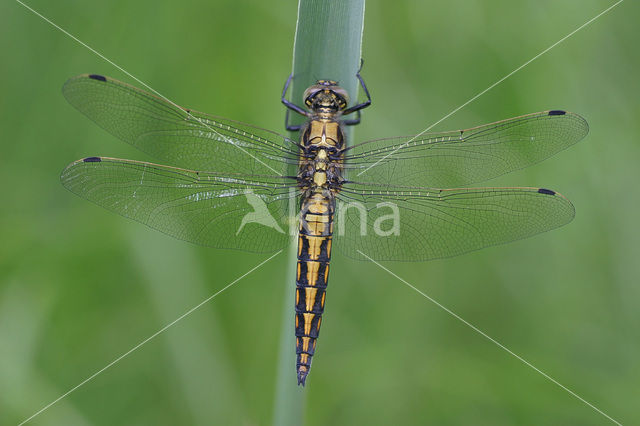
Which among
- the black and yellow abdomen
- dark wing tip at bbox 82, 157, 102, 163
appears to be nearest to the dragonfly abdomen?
the black and yellow abdomen

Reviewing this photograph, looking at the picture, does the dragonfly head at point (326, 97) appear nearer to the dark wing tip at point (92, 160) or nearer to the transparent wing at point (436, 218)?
the transparent wing at point (436, 218)

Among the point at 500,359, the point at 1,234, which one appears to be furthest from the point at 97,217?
the point at 500,359

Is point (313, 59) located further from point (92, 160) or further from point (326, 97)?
point (92, 160)

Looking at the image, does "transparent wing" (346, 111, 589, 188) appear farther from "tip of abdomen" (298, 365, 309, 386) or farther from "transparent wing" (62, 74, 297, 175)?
"tip of abdomen" (298, 365, 309, 386)

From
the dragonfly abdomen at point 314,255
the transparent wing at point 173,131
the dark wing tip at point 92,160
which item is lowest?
the dragonfly abdomen at point 314,255

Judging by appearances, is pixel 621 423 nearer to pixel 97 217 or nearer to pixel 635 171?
pixel 635 171

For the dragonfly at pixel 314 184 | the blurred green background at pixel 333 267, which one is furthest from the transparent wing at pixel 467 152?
the blurred green background at pixel 333 267
